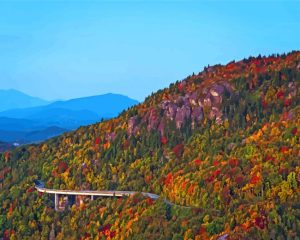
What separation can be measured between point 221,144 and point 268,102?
37.7 ft

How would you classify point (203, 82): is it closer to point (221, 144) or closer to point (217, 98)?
point (217, 98)

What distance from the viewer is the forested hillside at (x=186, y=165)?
88.1 meters

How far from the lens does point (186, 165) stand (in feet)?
357

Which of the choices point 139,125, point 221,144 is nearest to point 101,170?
point 139,125

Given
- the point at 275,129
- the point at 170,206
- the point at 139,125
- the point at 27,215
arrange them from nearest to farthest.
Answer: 1. the point at 170,206
2. the point at 275,129
3. the point at 27,215
4. the point at 139,125

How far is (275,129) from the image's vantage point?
104 meters

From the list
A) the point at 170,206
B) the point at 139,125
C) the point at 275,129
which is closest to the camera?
the point at 170,206

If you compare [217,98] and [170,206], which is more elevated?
[217,98]

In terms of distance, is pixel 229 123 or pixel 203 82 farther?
pixel 203 82

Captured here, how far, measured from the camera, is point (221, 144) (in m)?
110

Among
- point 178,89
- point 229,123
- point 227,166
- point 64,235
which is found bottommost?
point 64,235

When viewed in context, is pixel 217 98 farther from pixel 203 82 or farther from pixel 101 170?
pixel 101 170

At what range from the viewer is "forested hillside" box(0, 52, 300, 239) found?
88.1m

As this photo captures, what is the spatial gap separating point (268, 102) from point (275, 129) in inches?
527
